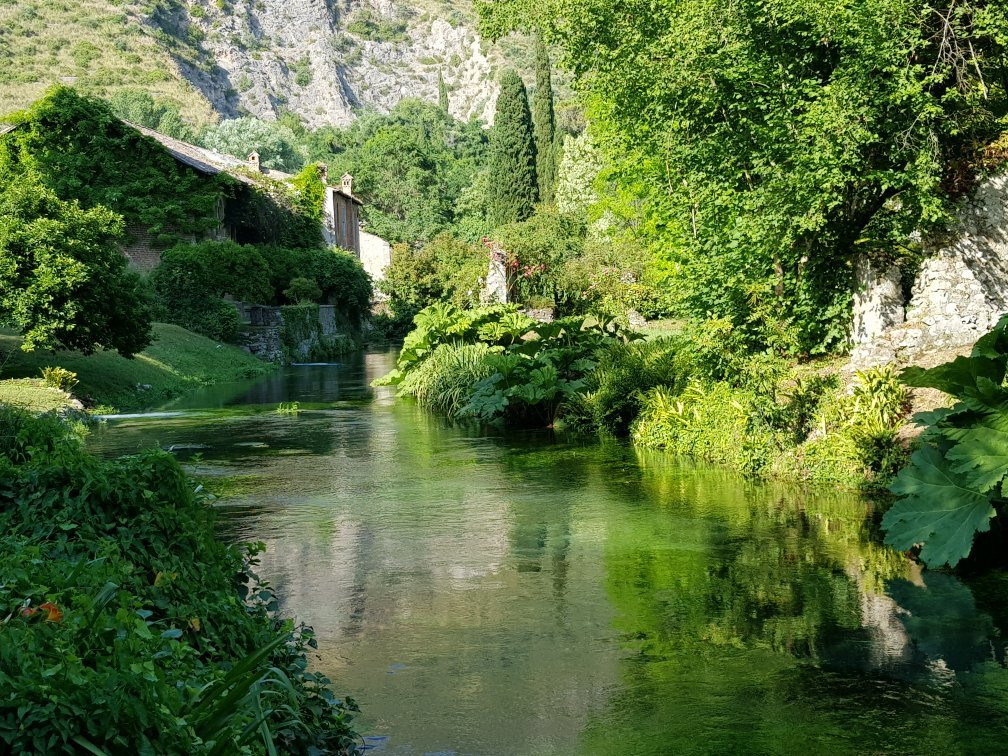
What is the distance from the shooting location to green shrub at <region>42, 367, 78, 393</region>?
20.3m

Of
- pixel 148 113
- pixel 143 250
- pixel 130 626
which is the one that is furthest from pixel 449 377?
pixel 148 113

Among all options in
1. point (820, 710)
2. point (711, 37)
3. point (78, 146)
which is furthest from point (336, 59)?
point (820, 710)

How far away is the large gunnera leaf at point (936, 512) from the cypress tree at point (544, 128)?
2027 inches

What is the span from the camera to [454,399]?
69.4 feet

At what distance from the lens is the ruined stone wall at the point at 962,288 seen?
1335 cm

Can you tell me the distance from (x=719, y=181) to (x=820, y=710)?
10.7 meters

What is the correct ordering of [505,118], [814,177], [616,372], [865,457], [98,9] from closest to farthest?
[865,457] < [814,177] < [616,372] < [505,118] < [98,9]

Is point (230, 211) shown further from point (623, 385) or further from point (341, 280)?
point (623, 385)

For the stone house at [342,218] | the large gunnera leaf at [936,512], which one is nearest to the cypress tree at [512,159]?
the stone house at [342,218]

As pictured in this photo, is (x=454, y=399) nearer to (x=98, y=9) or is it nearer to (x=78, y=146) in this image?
(x=78, y=146)

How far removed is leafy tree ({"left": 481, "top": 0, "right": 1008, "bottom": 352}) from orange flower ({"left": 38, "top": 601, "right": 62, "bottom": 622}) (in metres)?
11.1

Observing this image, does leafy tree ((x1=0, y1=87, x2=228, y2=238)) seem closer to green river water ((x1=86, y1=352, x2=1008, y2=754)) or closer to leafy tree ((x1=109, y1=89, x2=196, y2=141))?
green river water ((x1=86, y1=352, x2=1008, y2=754))

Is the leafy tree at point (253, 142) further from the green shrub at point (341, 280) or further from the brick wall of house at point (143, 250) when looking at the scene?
the brick wall of house at point (143, 250)

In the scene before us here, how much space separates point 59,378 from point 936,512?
17626 mm
